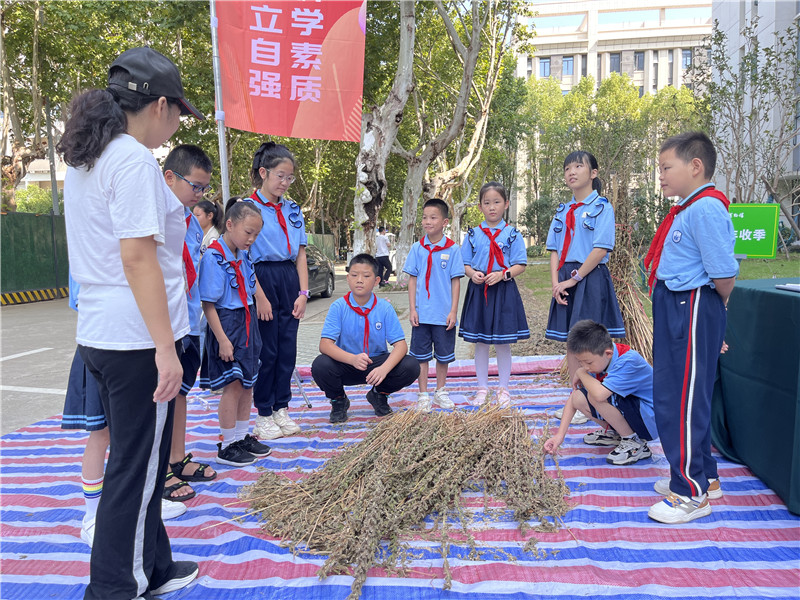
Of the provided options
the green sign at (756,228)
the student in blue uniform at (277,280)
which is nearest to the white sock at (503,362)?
the student in blue uniform at (277,280)

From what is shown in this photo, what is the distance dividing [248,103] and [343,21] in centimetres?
133

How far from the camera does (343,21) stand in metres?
5.45

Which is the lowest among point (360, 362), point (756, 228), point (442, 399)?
point (442, 399)

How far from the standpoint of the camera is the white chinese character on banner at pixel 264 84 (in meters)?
4.95

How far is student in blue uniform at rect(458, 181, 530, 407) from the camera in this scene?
3846mm

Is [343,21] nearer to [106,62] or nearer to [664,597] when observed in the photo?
[664,597]

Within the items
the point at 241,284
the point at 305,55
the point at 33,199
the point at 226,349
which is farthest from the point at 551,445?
the point at 33,199

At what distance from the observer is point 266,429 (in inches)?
136

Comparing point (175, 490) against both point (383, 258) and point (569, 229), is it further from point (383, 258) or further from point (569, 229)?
point (383, 258)

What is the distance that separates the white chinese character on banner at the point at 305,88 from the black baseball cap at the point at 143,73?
3461 millimetres

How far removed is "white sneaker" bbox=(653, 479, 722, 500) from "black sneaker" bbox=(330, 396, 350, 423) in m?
1.93

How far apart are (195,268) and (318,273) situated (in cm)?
896

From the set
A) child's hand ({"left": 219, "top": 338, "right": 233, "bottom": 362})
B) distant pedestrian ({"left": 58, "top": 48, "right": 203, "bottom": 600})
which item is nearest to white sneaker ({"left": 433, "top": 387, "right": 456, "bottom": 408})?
child's hand ({"left": 219, "top": 338, "right": 233, "bottom": 362})

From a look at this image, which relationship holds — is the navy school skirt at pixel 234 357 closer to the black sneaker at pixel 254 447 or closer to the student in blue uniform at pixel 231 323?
the student in blue uniform at pixel 231 323
